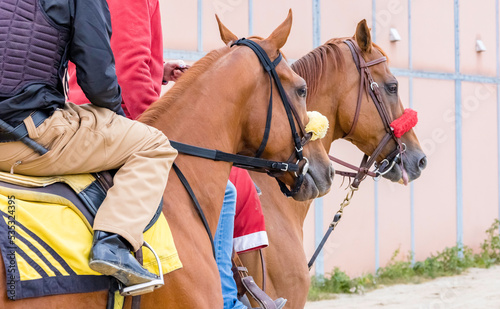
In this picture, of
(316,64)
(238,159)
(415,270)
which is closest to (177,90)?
(238,159)

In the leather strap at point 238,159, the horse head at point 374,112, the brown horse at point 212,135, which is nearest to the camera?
the brown horse at point 212,135

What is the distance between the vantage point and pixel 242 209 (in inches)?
125

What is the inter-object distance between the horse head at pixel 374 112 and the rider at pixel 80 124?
208 centimetres

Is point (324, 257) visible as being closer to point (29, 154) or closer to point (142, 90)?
point (142, 90)

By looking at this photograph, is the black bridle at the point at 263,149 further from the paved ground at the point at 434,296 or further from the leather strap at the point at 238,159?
the paved ground at the point at 434,296

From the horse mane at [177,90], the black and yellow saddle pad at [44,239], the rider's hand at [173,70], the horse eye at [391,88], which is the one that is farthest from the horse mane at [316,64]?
the black and yellow saddle pad at [44,239]

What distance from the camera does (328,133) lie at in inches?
153

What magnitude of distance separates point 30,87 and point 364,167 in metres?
2.62

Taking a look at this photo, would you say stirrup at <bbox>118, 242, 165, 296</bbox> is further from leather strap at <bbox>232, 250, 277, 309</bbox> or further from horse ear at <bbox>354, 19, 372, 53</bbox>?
horse ear at <bbox>354, 19, 372, 53</bbox>

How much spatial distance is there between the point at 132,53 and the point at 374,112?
1.81 m

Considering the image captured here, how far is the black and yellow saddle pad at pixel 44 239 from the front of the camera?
178cm

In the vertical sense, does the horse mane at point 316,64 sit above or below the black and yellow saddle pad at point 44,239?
above

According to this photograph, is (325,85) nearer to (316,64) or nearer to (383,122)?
(316,64)

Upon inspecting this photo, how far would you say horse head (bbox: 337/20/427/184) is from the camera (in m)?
3.95
